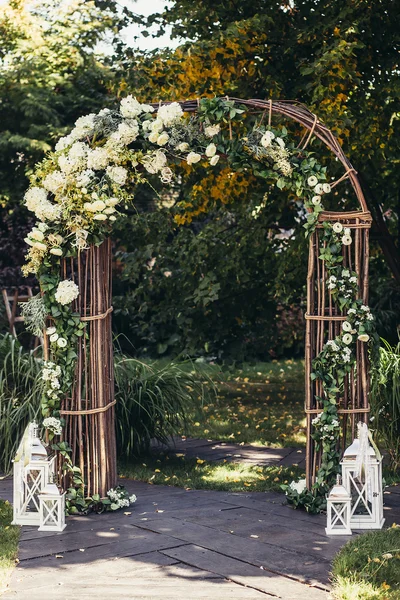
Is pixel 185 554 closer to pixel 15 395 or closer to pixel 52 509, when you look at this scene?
pixel 52 509

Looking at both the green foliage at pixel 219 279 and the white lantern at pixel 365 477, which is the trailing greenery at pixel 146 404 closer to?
the green foliage at pixel 219 279

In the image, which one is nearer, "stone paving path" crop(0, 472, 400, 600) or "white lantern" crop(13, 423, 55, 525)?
"stone paving path" crop(0, 472, 400, 600)

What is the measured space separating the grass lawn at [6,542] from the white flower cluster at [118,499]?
0.59 metres

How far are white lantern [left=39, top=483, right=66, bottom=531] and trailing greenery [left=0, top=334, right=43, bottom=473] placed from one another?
1.17 meters

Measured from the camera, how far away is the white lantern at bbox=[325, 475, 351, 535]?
416 cm

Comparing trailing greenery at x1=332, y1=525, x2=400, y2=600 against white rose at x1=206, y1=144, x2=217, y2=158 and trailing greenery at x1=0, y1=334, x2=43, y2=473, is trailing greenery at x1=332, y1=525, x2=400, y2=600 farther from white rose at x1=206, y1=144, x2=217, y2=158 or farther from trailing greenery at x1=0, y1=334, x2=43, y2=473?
→ trailing greenery at x1=0, y1=334, x2=43, y2=473

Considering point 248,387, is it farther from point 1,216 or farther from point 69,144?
point 69,144

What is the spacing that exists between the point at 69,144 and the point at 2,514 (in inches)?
86.7

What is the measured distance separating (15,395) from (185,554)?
264 cm

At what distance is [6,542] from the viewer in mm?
3988

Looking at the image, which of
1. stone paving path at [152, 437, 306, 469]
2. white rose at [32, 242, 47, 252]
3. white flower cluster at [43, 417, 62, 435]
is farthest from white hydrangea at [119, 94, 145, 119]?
stone paving path at [152, 437, 306, 469]

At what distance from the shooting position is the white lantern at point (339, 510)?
4164mm

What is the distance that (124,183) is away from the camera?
4.57m

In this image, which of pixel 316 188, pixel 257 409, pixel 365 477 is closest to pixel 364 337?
pixel 365 477
